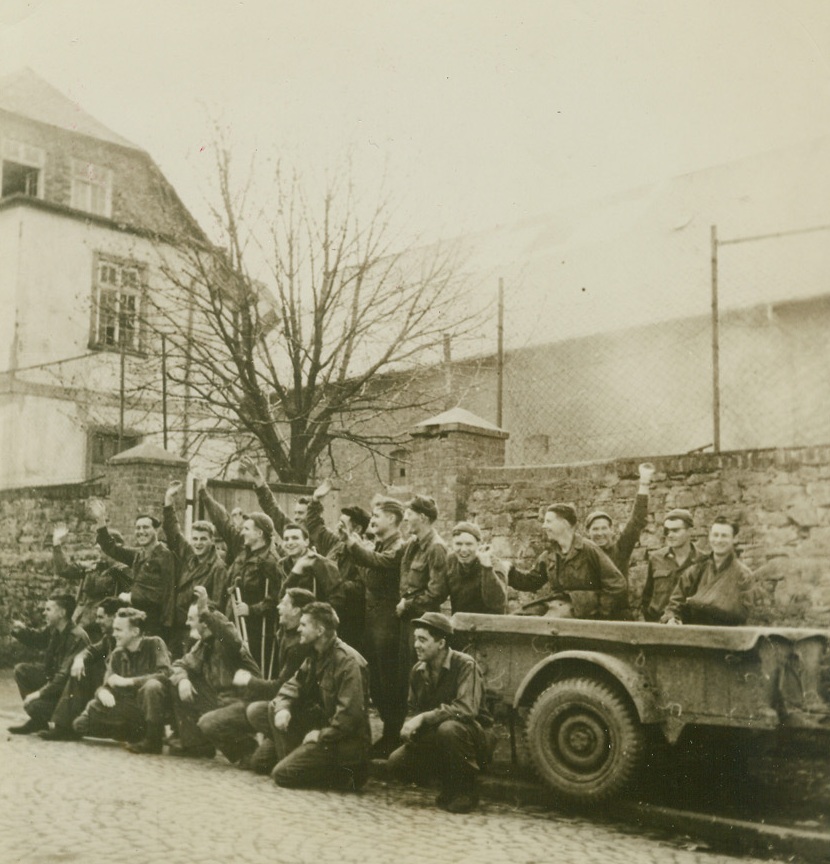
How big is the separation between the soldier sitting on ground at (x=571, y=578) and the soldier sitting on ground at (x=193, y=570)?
2368 mm

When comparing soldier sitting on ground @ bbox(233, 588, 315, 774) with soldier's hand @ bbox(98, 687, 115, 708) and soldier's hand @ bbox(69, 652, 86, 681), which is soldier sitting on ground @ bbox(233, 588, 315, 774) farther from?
soldier's hand @ bbox(69, 652, 86, 681)

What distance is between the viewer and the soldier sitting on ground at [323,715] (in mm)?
5812

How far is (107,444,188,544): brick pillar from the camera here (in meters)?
7.65

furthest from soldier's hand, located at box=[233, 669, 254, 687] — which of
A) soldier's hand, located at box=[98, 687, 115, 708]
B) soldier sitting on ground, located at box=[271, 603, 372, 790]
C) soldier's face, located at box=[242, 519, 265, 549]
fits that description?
soldier's hand, located at box=[98, 687, 115, 708]

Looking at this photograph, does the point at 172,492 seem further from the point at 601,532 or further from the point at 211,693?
the point at 601,532

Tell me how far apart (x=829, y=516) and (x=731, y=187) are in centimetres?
209

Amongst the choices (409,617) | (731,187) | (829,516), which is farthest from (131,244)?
(829,516)

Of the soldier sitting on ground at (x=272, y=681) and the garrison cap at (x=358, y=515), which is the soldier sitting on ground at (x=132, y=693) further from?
the garrison cap at (x=358, y=515)

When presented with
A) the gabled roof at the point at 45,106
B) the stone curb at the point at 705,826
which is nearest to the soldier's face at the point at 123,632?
the stone curb at the point at 705,826

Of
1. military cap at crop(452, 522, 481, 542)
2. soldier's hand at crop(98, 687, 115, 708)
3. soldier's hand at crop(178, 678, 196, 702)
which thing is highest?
military cap at crop(452, 522, 481, 542)

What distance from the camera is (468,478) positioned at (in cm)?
712

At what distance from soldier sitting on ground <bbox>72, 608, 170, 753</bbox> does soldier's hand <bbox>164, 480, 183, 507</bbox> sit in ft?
2.86

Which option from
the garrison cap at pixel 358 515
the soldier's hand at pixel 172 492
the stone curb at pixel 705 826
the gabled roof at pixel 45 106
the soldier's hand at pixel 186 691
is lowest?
the stone curb at pixel 705 826

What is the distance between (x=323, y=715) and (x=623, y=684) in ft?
6.34
